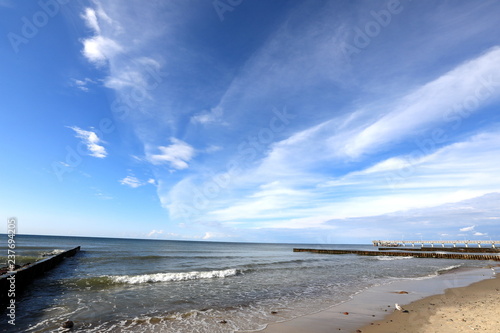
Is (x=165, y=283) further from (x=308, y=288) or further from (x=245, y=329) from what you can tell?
(x=245, y=329)

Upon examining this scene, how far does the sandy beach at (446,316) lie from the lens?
27.6 feet

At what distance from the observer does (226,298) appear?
14094 mm

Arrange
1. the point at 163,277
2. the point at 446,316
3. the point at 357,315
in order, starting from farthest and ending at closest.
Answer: the point at 163,277 < the point at 357,315 < the point at 446,316

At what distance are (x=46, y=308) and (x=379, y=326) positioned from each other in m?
14.3

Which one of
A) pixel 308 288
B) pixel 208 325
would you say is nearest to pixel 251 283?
pixel 308 288

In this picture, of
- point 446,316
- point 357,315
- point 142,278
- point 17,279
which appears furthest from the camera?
point 142,278

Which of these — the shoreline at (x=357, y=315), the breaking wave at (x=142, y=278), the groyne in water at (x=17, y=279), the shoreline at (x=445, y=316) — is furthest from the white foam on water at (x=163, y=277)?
the shoreline at (x=445, y=316)


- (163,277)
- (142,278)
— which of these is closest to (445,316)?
(163,277)

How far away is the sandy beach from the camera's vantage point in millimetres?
8406

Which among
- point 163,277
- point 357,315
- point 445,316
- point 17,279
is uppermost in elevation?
point 17,279

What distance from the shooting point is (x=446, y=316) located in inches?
385

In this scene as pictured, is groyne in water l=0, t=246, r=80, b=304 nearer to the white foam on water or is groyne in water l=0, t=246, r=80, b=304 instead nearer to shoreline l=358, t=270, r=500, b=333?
the white foam on water

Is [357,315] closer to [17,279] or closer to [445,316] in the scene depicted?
[445,316]

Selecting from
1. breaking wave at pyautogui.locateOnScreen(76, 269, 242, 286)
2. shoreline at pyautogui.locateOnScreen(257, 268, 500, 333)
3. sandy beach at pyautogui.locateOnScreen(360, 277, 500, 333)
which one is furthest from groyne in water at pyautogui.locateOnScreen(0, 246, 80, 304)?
sandy beach at pyautogui.locateOnScreen(360, 277, 500, 333)
